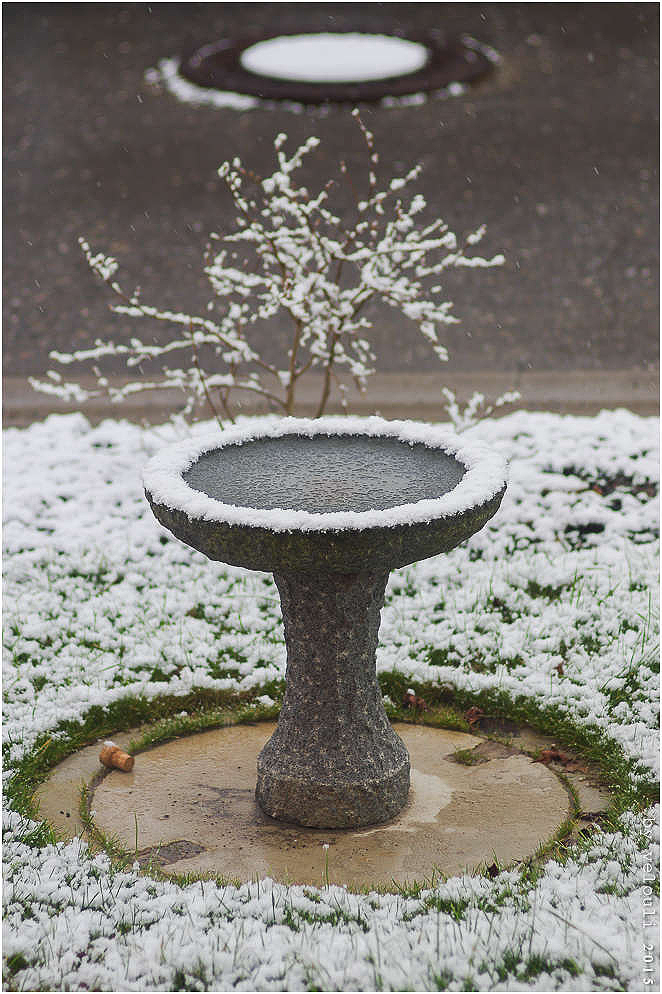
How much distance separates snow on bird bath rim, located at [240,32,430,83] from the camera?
12.0m

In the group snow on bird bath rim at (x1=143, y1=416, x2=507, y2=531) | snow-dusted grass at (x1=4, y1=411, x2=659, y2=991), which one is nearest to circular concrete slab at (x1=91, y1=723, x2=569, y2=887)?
snow-dusted grass at (x1=4, y1=411, x2=659, y2=991)

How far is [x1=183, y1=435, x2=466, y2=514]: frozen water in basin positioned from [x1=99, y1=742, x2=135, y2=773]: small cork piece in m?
1.00

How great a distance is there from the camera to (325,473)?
3.35 metres

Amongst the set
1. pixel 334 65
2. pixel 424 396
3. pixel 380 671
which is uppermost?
pixel 334 65

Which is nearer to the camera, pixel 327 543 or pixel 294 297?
pixel 327 543

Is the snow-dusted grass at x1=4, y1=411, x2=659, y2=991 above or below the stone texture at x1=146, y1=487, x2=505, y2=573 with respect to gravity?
below

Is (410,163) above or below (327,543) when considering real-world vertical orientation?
below

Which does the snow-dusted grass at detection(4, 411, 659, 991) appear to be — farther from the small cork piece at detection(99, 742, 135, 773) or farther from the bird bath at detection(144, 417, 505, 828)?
the bird bath at detection(144, 417, 505, 828)

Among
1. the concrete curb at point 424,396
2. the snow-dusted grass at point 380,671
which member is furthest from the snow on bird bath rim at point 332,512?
the concrete curb at point 424,396

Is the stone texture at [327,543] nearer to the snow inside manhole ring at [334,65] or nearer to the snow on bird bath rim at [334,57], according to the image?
the snow inside manhole ring at [334,65]

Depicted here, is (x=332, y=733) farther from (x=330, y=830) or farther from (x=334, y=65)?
(x=334, y=65)

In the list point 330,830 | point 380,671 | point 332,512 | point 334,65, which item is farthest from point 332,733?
point 334,65

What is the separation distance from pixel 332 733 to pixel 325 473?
825 millimetres

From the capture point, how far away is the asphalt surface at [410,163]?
8.60m
